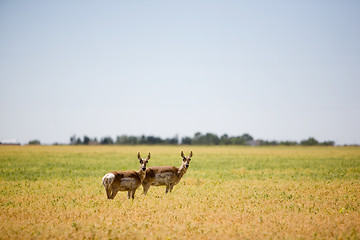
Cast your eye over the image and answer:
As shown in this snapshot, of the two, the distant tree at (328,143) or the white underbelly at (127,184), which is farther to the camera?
the distant tree at (328,143)

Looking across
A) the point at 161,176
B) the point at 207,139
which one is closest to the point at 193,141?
the point at 207,139

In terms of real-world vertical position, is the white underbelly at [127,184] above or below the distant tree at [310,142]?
below

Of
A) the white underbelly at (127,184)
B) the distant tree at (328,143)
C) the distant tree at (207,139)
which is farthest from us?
the distant tree at (207,139)

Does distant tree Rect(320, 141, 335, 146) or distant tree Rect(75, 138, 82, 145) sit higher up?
distant tree Rect(320, 141, 335, 146)

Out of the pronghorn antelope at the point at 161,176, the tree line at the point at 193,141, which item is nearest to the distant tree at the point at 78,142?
the tree line at the point at 193,141

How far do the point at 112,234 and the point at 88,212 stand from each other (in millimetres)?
3397

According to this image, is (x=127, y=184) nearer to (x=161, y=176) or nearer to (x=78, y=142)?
(x=161, y=176)

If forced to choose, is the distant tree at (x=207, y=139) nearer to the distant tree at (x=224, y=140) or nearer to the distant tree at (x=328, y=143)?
the distant tree at (x=224, y=140)

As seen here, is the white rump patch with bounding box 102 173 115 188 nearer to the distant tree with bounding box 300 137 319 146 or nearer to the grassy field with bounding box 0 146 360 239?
the grassy field with bounding box 0 146 360 239

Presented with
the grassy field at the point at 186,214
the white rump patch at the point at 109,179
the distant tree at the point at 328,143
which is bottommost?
the grassy field at the point at 186,214

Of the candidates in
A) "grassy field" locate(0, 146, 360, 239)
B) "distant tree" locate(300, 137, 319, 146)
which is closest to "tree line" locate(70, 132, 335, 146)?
"distant tree" locate(300, 137, 319, 146)

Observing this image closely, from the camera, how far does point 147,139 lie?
544ft

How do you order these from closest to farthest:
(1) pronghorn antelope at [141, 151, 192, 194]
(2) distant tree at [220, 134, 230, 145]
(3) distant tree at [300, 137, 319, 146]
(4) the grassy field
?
(4) the grassy field → (1) pronghorn antelope at [141, 151, 192, 194] → (3) distant tree at [300, 137, 319, 146] → (2) distant tree at [220, 134, 230, 145]

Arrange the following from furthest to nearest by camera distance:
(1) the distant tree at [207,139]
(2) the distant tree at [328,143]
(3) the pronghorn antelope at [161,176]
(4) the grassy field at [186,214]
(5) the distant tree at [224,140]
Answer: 1. (1) the distant tree at [207,139]
2. (5) the distant tree at [224,140]
3. (2) the distant tree at [328,143]
4. (3) the pronghorn antelope at [161,176]
5. (4) the grassy field at [186,214]
